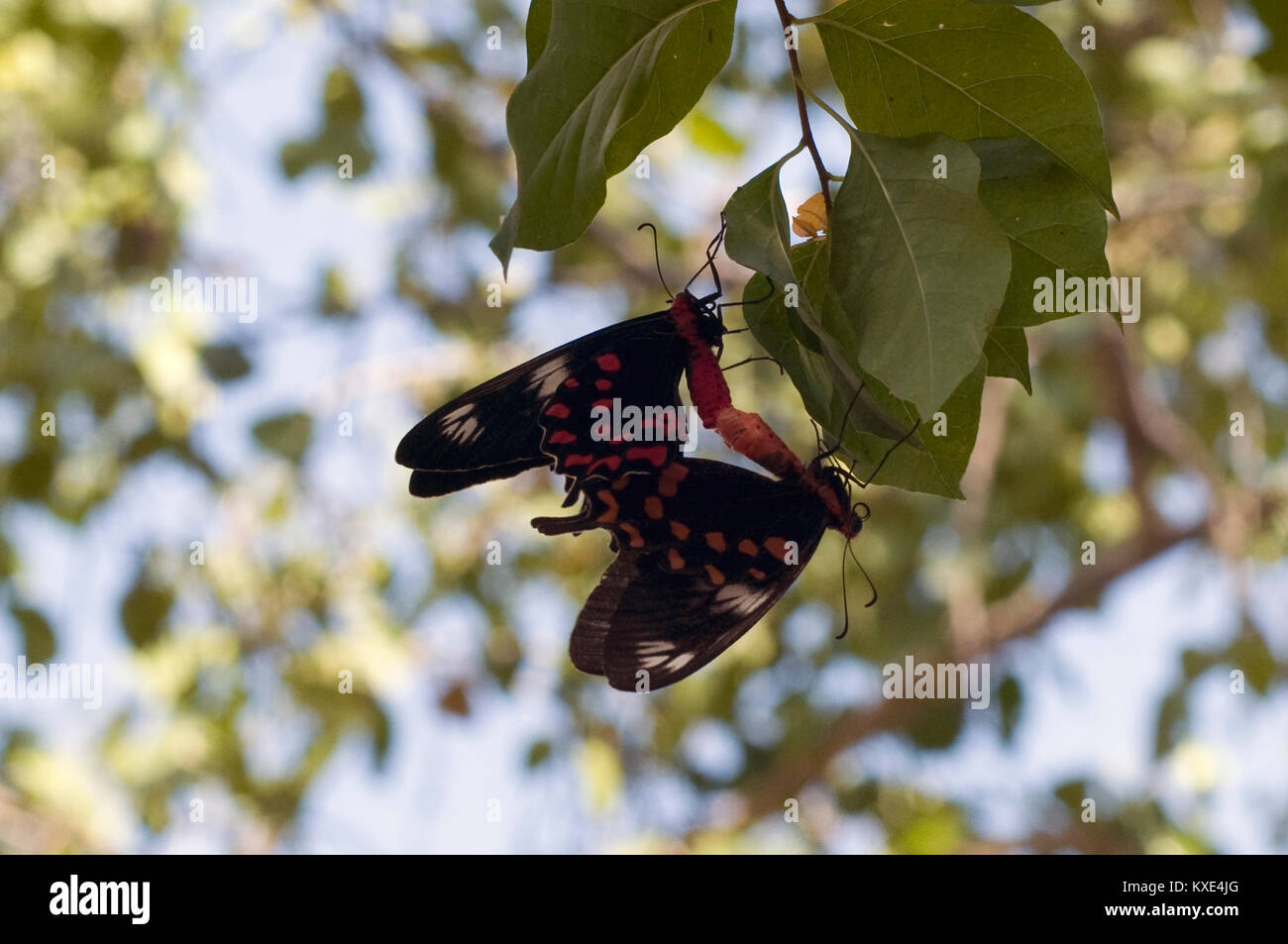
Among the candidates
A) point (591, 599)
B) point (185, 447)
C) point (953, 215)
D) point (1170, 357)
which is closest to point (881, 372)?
point (953, 215)

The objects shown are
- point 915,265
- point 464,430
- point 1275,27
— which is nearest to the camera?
point 915,265

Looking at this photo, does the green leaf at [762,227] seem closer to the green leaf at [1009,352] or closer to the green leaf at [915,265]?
the green leaf at [915,265]

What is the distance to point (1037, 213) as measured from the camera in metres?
0.85

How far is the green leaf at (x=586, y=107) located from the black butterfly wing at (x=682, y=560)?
0.64 ft

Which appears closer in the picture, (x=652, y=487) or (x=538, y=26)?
(x=652, y=487)

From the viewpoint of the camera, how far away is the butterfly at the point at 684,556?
0.80m

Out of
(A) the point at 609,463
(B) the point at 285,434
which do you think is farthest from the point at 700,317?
(B) the point at 285,434

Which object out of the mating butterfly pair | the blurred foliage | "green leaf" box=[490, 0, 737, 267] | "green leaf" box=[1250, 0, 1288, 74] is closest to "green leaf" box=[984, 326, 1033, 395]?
the mating butterfly pair

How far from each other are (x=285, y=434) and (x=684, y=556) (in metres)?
2.49

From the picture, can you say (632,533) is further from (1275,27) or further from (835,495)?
(1275,27)

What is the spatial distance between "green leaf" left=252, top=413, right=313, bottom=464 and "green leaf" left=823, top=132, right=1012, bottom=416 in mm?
2506

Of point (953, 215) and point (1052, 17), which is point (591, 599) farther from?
point (1052, 17)

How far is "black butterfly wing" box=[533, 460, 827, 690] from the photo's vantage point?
80 centimetres

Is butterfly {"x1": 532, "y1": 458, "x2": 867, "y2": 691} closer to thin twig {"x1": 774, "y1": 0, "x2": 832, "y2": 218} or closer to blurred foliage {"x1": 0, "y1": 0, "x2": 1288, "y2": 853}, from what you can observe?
thin twig {"x1": 774, "y1": 0, "x2": 832, "y2": 218}
